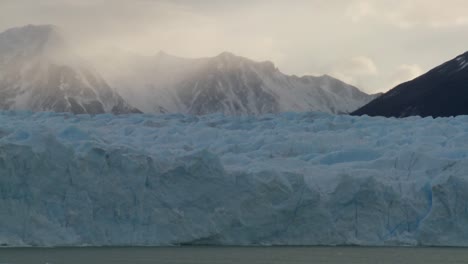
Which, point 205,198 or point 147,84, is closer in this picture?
point 205,198

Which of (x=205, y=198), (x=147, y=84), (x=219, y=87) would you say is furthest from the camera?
(x=219, y=87)

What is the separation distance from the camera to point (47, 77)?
123438 millimetres

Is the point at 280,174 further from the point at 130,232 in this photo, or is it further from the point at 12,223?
the point at 12,223

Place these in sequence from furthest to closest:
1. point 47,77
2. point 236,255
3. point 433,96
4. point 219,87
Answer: point 219,87 → point 47,77 → point 433,96 → point 236,255

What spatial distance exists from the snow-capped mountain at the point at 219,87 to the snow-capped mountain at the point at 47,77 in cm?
661

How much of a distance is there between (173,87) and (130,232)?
11371 cm

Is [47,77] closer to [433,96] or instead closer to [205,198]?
[433,96]

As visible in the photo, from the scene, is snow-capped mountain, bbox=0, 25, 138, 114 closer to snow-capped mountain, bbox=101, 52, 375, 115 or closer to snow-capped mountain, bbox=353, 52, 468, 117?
snow-capped mountain, bbox=101, 52, 375, 115

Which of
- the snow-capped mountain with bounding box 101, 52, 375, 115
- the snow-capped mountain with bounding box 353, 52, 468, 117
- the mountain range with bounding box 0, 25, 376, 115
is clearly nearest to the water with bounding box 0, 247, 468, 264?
the snow-capped mountain with bounding box 353, 52, 468, 117

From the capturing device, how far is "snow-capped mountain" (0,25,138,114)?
121 m

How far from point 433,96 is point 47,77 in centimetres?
6526

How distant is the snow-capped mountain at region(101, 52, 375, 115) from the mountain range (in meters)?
0.16

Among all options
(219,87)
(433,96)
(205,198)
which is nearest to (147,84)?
(219,87)

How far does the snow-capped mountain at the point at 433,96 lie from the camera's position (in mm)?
74562
